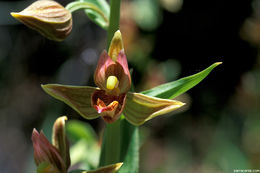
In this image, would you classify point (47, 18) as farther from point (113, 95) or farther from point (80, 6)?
point (113, 95)

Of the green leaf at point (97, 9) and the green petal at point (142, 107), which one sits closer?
the green petal at point (142, 107)

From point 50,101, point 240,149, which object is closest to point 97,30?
point 50,101

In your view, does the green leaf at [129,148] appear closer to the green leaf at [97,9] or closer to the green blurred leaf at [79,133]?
the green leaf at [97,9]

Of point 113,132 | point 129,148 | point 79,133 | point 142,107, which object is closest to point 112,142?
point 113,132

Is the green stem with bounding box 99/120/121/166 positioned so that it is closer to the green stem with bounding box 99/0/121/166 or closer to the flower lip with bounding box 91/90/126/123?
the green stem with bounding box 99/0/121/166

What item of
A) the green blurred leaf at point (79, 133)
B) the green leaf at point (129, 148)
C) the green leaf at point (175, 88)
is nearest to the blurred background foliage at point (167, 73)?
the green blurred leaf at point (79, 133)

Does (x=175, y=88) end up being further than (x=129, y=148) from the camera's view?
No
